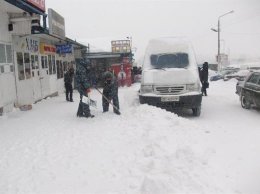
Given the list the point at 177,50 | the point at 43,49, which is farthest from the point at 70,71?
the point at 177,50

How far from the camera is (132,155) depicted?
6.46m

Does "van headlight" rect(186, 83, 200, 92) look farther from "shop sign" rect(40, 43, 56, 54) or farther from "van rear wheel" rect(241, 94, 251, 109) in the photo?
"shop sign" rect(40, 43, 56, 54)

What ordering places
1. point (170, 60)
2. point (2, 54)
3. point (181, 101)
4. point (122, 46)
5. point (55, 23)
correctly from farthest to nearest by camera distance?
point (122, 46), point (55, 23), point (2, 54), point (170, 60), point (181, 101)

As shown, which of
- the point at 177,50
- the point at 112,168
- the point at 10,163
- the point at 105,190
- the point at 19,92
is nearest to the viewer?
the point at 105,190

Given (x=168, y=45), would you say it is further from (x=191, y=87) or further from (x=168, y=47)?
(x=191, y=87)

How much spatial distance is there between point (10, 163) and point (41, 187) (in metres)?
1.47

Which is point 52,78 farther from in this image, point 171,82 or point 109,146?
point 109,146

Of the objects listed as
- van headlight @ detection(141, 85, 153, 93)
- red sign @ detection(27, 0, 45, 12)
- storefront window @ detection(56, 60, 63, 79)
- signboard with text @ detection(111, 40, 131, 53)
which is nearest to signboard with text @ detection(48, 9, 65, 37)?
red sign @ detection(27, 0, 45, 12)

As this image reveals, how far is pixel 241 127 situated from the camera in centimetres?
953

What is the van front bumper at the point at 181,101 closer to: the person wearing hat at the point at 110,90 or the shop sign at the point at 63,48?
the person wearing hat at the point at 110,90

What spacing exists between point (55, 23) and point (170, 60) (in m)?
7.08

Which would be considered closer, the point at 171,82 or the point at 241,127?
the point at 241,127

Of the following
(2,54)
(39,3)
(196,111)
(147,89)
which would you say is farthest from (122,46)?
(196,111)

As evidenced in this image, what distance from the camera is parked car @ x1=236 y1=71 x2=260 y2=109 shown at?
1220 cm
